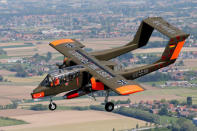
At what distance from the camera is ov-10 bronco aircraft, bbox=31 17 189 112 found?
78.3 m

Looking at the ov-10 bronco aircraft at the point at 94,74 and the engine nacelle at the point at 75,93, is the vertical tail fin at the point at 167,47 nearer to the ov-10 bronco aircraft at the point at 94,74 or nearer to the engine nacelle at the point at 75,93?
the ov-10 bronco aircraft at the point at 94,74

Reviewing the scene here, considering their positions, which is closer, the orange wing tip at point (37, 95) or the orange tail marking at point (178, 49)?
the orange wing tip at point (37, 95)

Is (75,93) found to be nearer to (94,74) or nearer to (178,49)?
(94,74)

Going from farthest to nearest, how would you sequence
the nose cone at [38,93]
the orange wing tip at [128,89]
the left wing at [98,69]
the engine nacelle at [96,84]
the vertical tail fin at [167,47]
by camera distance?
the vertical tail fin at [167,47] < the engine nacelle at [96,84] < the nose cone at [38,93] < the left wing at [98,69] < the orange wing tip at [128,89]

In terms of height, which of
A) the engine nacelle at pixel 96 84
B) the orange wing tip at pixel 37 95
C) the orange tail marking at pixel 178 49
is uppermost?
the orange tail marking at pixel 178 49

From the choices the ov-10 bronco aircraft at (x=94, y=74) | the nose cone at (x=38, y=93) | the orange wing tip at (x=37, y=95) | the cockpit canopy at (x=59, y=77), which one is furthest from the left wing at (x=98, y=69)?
the orange wing tip at (x=37, y=95)

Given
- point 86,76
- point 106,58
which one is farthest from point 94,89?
point 106,58

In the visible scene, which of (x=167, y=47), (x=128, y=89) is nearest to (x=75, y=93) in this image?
(x=128, y=89)

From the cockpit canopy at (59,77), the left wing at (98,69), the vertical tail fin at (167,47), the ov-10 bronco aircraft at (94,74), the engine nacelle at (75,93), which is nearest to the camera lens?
the left wing at (98,69)

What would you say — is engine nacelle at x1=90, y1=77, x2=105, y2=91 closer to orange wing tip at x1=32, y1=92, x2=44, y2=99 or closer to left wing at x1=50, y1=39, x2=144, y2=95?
left wing at x1=50, y1=39, x2=144, y2=95

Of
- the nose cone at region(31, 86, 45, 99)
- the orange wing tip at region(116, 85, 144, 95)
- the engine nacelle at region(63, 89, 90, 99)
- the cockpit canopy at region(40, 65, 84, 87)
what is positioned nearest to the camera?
the orange wing tip at region(116, 85, 144, 95)

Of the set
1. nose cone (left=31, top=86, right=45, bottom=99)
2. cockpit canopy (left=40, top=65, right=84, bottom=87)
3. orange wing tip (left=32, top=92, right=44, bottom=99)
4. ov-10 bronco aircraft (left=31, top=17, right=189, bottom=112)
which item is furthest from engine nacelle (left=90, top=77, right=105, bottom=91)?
orange wing tip (left=32, top=92, right=44, bottom=99)

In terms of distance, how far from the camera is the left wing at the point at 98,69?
7556cm

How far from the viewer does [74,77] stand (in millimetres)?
80562
